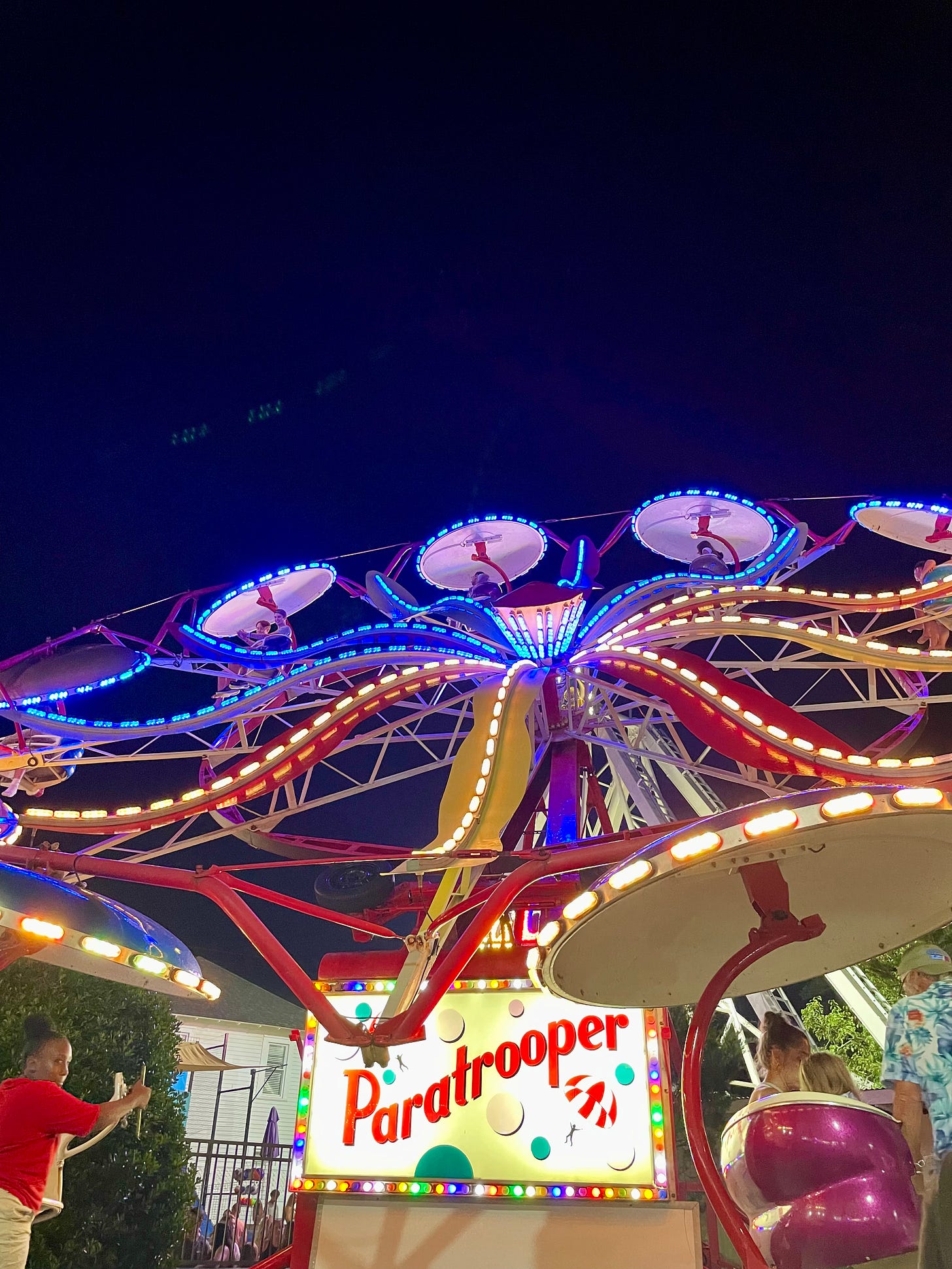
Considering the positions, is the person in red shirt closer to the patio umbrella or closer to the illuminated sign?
the illuminated sign

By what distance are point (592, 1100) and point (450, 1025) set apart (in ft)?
4.82

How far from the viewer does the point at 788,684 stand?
25.8 m

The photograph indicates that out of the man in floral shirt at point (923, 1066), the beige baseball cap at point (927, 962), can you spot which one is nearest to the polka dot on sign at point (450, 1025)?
the beige baseball cap at point (927, 962)

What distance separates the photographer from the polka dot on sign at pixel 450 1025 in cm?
884

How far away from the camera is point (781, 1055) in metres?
5.48

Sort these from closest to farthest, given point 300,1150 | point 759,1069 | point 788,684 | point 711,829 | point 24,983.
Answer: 1. point 711,829
2. point 759,1069
3. point 300,1150
4. point 24,983
5. point 788,684

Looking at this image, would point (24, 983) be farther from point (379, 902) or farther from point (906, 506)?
point (906, 506)

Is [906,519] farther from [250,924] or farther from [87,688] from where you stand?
[87,688]

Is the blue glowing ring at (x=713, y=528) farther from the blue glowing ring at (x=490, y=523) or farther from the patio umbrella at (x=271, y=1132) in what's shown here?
the patio umbrella at (x=271, y=1132)

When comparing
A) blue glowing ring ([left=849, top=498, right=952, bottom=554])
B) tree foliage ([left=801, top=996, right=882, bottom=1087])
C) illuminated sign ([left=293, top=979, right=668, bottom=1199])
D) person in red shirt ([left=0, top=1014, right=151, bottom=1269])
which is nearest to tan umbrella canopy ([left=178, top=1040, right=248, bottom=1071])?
illuminated sign ([left=293, top=979, right=668, bottom=1199])

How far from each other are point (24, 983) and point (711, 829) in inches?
507

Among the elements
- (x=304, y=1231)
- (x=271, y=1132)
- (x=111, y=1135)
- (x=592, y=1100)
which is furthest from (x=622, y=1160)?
(x=271, y=1132)

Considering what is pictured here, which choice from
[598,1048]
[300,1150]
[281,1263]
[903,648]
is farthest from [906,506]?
[281,1263]

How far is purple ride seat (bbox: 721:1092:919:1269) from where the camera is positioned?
3.89m
